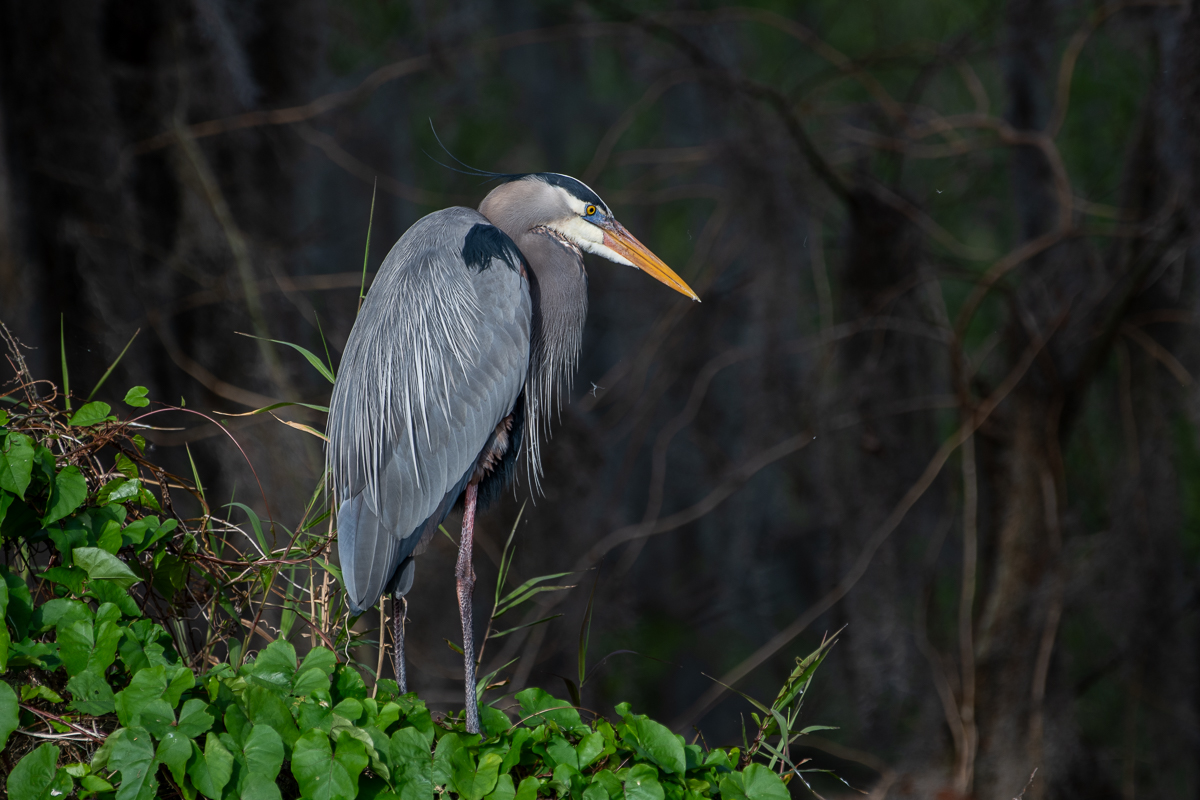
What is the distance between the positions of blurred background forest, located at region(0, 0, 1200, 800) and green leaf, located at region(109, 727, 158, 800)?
1811 mm

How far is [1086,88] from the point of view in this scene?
20.6 feet

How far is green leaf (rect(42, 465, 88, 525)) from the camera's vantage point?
121 cm

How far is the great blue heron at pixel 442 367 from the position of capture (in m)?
1.92

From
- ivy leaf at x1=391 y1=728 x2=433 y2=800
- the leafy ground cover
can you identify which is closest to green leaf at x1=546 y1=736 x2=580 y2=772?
the leafy ground cover

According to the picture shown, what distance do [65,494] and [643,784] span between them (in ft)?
2.65

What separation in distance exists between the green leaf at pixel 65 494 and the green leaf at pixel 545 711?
0.67 m

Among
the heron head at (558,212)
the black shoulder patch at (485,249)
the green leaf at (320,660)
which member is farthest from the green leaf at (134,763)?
the heron head at (558,212)

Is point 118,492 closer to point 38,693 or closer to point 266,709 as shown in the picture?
point 38,693

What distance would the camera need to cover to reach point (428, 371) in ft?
6.70

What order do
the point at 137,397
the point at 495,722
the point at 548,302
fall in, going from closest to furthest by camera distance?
1. the point at 137,397
2. the point at 495,722
3. the point at 548,302

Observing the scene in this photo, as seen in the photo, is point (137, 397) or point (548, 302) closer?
point (137, 397)

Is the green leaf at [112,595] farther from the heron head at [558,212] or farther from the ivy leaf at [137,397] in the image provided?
the heron head at [558,212]

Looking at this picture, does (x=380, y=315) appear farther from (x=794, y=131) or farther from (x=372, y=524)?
(x=794, y=131)

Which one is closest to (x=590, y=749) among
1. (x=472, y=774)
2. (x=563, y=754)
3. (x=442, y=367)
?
(x=563, y=754)
